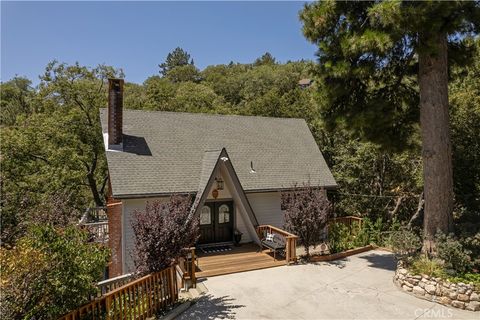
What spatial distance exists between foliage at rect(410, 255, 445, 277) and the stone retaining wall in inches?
6.9

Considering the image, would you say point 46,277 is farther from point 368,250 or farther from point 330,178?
point 330,178

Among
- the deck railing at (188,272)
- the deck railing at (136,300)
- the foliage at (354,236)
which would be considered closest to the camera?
the deck railing at (136,300)

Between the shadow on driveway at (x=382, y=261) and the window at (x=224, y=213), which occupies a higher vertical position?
the window at (x=224, y=213)

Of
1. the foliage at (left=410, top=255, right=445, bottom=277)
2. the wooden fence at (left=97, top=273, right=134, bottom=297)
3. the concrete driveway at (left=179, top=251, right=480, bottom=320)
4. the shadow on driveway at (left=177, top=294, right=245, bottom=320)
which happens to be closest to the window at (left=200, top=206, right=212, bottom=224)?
the concrete driveway at (left=179, top=251, right=480, bottom=320)

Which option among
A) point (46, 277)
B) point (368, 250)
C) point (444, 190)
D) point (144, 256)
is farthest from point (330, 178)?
point (46, 277)

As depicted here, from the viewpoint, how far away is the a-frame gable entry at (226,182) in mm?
12948

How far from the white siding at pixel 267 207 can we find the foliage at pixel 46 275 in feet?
28.8

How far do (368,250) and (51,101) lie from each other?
22.7 m

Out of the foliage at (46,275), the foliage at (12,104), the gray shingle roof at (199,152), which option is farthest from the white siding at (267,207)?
the foliage at (12,104)

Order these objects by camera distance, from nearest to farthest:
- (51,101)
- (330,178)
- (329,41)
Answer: (329,41), (330,178), (51,101)

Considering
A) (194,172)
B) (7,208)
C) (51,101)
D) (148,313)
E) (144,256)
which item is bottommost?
(148,313)

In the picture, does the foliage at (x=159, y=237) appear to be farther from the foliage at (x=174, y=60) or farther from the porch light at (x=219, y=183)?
the foliage at (x=174, y=60)

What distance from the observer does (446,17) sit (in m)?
9.01

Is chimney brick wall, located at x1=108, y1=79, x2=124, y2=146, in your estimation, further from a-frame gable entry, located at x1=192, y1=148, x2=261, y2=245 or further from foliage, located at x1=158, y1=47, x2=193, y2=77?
A: foliage, located at x1=158, y1=47, x2=193, y2=77
